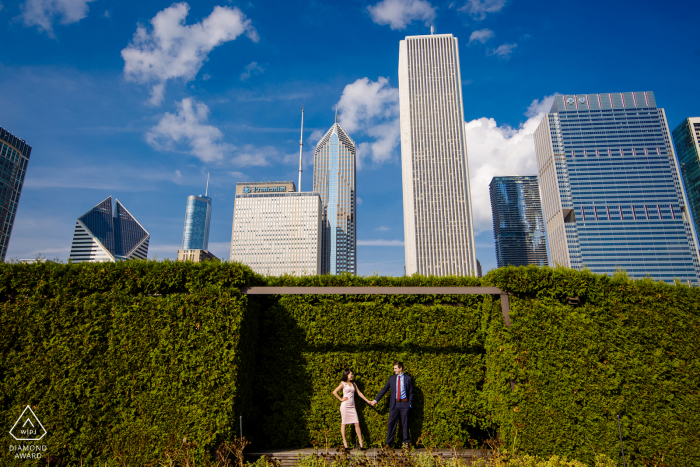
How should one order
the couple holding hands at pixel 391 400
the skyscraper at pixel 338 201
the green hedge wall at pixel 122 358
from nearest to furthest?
the green hedge wall at pixel 122 358 → the couple holding hands at pixel 391 400 → the skyscraper at pixel 338 201

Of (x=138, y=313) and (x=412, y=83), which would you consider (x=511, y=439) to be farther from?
(x=412, y=83)

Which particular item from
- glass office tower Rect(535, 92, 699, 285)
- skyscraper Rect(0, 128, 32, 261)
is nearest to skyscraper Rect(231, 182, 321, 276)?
skyscraper Rect(0, 128, 32, 261)

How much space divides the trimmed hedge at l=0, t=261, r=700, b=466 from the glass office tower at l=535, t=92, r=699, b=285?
118339 mm

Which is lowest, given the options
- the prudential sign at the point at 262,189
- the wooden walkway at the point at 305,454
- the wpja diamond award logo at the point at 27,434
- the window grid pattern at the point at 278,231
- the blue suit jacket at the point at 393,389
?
the wooden walkway at the point at 305,454

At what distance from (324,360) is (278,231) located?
119 m

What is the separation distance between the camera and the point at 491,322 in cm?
616

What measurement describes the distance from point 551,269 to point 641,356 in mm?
2057

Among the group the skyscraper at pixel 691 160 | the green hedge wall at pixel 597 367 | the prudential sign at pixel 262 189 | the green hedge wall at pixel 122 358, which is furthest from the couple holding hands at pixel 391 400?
the skyscraper at pixel 691 160

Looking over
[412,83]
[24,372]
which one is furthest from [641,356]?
[412,83]

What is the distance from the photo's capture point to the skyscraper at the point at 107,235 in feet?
396

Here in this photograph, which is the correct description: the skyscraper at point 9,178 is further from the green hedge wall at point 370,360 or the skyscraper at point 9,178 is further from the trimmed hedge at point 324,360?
the green hedge wall at point 370,360

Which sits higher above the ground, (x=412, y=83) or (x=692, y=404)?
(x=412, y=83)

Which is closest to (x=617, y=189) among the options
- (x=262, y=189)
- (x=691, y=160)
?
(x=691, y=160)

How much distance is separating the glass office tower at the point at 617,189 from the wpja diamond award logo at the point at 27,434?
12506cm
